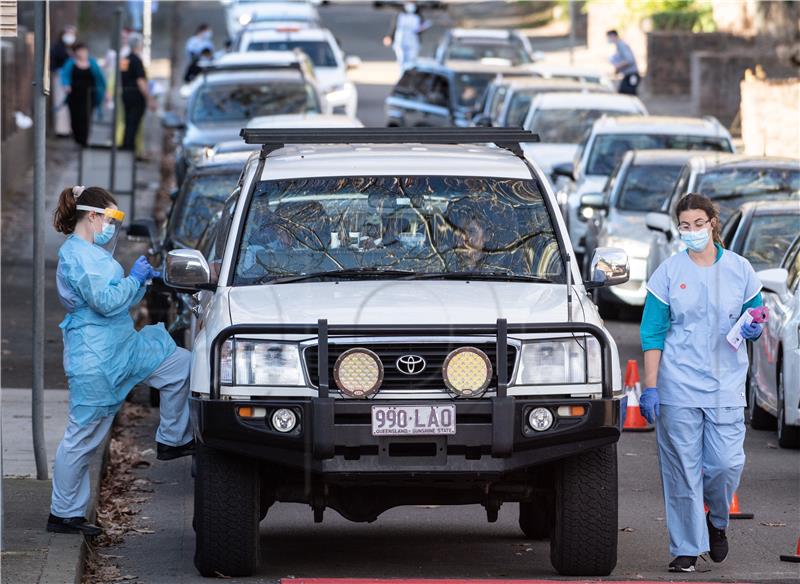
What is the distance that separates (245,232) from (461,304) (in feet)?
4.59

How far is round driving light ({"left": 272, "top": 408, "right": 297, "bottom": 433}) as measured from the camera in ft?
26.1

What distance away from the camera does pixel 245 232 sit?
9125mm

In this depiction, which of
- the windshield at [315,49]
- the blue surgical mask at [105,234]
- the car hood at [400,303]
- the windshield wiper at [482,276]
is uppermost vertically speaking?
the windshield at [315,49]

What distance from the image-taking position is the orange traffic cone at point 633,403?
1310cm

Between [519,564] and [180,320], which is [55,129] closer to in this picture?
[180,320]

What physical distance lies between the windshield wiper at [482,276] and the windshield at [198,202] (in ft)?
20.4

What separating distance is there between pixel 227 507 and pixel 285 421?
0.55 m

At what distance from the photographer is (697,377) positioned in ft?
28.0

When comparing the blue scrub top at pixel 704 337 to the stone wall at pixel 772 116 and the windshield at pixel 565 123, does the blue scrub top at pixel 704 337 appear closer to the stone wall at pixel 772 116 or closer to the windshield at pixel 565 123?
the windshield at pixel 565 123

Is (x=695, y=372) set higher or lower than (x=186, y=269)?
lower

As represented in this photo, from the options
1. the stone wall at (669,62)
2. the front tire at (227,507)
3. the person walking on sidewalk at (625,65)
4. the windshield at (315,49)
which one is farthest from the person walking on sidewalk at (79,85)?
the front tire at (227,507)

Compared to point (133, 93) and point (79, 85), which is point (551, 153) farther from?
point (79, 85)

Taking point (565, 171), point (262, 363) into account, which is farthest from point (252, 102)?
point (262, 363)

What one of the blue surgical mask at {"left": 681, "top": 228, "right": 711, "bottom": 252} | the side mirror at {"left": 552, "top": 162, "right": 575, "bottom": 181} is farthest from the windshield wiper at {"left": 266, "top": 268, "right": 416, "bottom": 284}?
the side mirror at {"left": 552, "top": 162, "right": 575, "bottom": 181}
